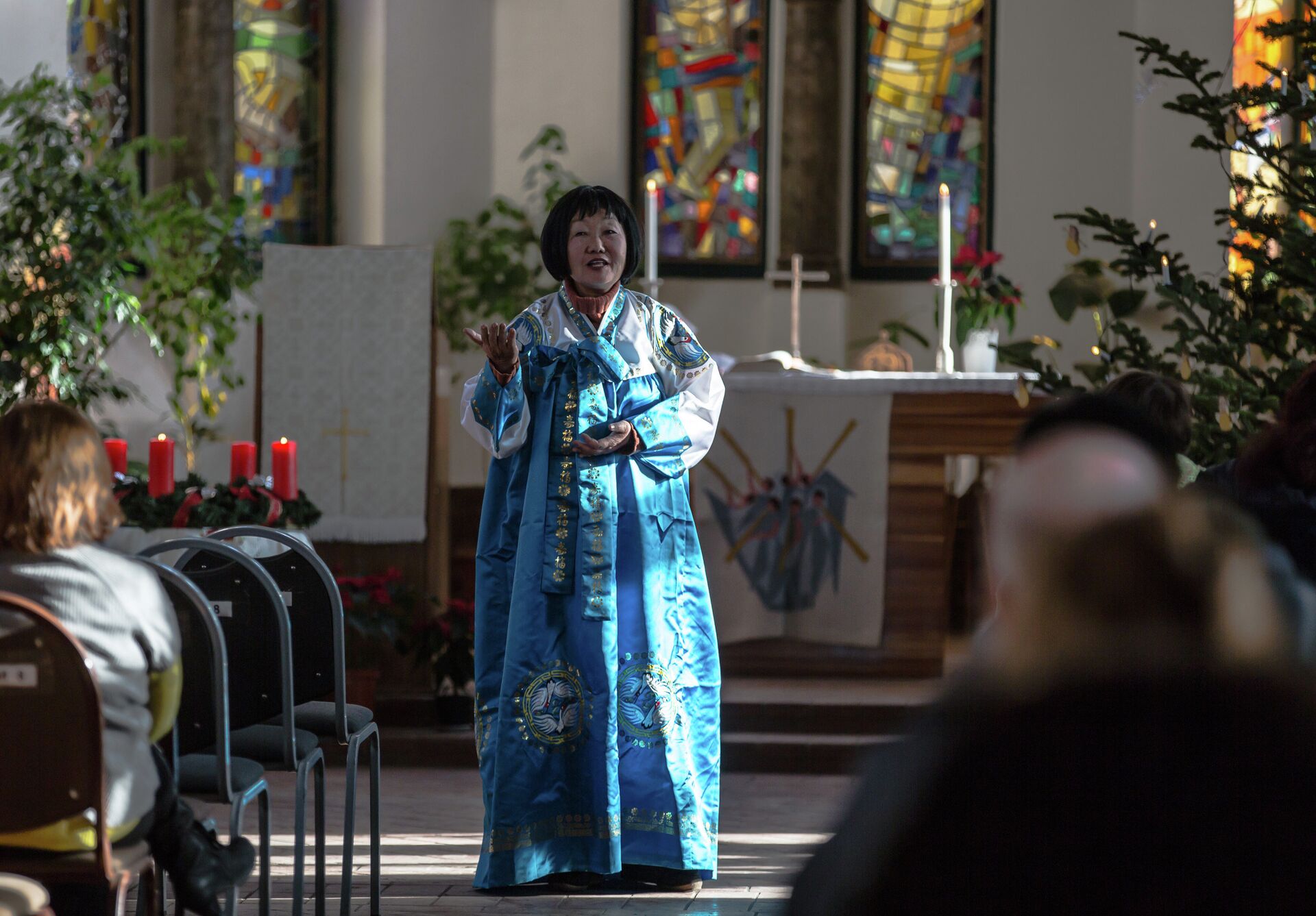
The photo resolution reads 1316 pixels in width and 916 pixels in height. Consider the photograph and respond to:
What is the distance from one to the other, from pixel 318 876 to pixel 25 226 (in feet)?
9.40

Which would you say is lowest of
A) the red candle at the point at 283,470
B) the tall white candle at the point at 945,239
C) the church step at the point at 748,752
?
the church step at the point at 748,752

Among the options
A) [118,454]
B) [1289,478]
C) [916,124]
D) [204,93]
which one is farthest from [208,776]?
[916,124]

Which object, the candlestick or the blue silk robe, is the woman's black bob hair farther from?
the candlestick

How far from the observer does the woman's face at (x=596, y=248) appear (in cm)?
370

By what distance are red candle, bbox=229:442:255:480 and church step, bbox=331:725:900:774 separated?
4.13 feet

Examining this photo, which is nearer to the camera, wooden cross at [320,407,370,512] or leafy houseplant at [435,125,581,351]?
wooden cross at [320,407,370,512]

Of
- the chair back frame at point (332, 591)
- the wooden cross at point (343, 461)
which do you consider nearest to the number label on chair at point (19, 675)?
the chair back frame at point (332, 591)


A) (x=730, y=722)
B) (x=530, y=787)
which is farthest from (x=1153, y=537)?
(x=730, y=722)

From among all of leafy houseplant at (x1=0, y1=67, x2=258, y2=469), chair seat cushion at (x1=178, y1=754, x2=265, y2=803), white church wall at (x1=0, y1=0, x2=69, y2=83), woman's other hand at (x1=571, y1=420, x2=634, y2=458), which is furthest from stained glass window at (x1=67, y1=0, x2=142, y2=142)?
chair seat cushion at (x1=178, y1=754, x2=265, y2=803)

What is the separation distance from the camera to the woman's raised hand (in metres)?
3.52

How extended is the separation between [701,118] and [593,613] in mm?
5835

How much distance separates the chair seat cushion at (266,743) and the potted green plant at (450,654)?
2339 millimetres

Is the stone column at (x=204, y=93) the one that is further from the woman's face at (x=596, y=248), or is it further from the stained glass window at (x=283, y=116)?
the woman's face at (x=596, y=248)

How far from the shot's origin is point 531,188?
8.52 metres
